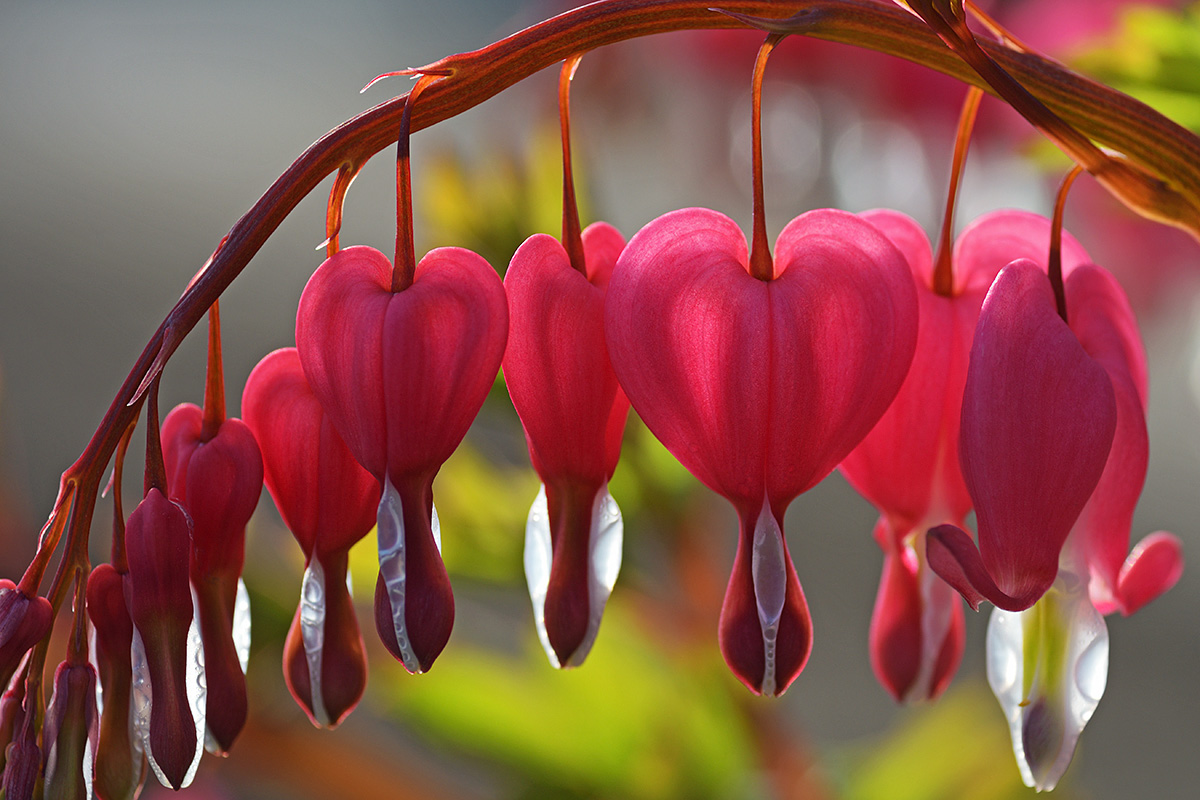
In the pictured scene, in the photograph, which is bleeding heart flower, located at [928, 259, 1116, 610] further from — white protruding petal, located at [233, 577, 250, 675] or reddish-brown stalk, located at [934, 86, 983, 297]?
white protruding petal, located at [233, 577, 250, 675]

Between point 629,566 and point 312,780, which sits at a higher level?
point 629,566

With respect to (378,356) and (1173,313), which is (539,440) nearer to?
(378,356)

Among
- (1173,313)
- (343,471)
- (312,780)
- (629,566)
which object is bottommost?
(312,780)

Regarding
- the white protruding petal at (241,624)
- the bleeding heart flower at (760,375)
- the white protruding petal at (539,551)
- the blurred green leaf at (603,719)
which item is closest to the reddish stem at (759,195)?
the bleeding heart flower at (760,375)

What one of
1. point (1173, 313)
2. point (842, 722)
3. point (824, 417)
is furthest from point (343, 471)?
point (842, 722)

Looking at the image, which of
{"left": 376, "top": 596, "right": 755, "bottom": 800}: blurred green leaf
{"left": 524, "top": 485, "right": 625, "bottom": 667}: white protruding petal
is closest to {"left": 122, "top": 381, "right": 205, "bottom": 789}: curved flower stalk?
{"left": 524, "top": 485, "right": 625, "bottom": 667}: white protruding petal
